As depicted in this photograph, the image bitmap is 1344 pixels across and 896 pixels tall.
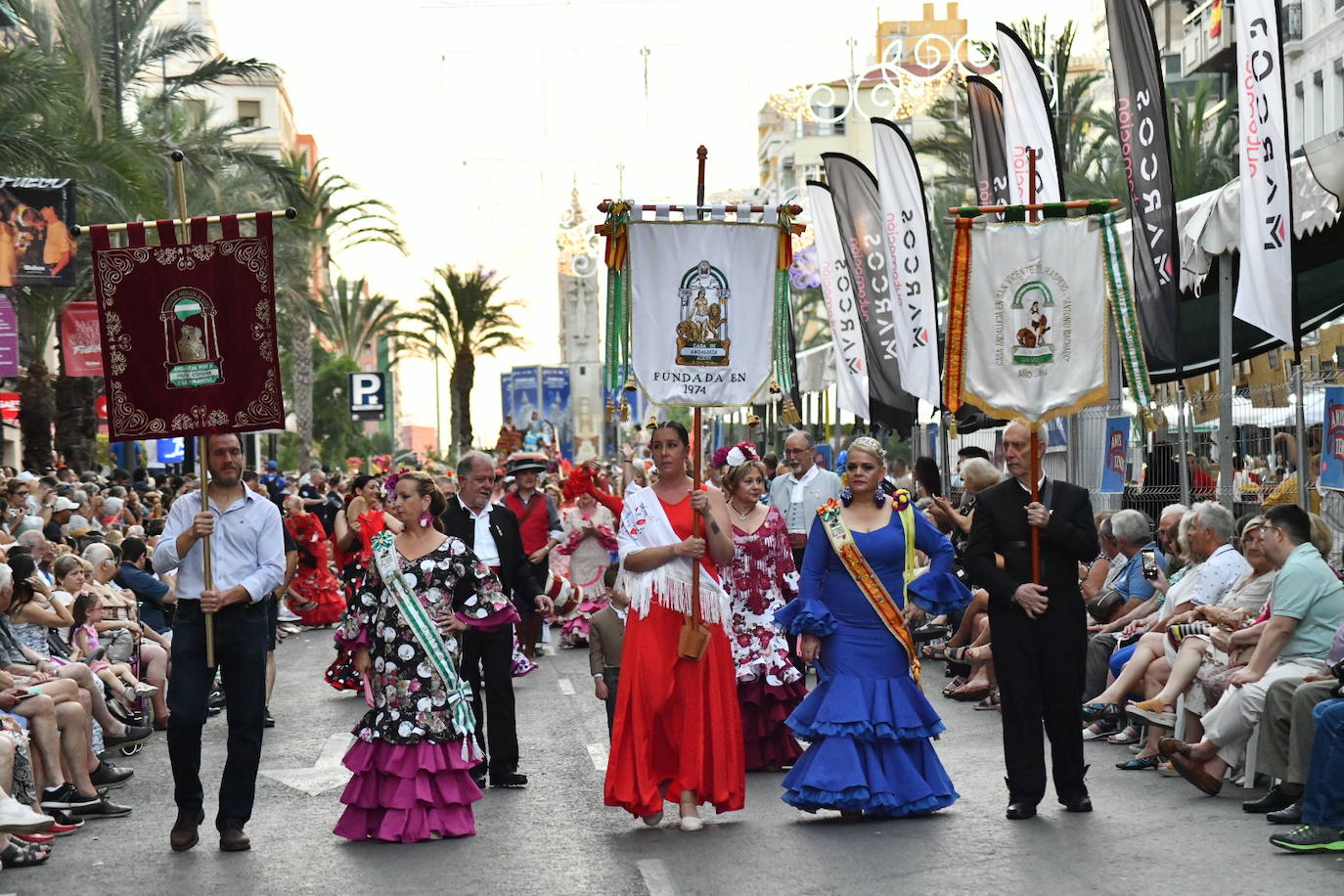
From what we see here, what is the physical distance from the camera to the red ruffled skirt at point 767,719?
11.3 metres

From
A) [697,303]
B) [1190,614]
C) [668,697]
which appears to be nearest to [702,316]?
[697,303]

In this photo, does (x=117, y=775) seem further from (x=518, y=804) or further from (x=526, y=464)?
(x=526, y=464)

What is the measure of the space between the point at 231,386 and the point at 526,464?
7.60 metres

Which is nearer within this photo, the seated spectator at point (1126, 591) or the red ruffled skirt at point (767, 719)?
the red ruffled skirt at point (767, 719)

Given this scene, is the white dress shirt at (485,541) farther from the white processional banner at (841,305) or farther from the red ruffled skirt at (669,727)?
the white processional banner at (841,305)

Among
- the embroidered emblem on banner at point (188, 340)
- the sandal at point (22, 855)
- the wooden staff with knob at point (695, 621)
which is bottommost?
the sandal at point (22, 855)

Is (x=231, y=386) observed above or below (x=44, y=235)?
below

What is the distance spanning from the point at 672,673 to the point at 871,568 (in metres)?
1.16

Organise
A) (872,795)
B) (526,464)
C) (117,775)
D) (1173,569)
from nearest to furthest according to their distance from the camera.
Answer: (872,795)
(117,775)
(1173,569)
(526,464)

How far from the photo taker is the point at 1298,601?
375 inches

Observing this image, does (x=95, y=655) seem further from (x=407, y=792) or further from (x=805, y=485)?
(x=805, y=485)

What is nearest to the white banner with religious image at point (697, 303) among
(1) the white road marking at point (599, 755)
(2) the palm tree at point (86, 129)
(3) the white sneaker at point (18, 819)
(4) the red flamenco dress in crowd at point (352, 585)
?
(4) the red flamenco dress in crowd at point (352, 585)

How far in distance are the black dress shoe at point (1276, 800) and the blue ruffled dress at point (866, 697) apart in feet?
4.94

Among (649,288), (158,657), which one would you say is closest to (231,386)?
(649,288)
